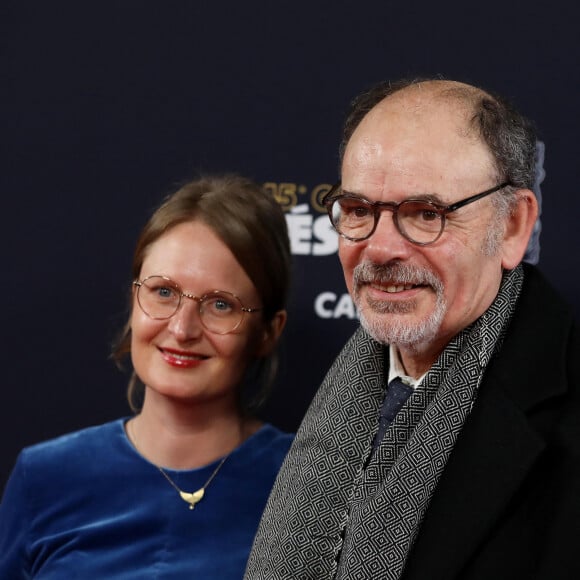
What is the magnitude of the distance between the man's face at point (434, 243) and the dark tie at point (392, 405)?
0.37ft

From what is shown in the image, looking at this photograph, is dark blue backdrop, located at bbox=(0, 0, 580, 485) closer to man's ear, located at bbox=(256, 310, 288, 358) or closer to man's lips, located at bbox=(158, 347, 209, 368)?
man's ear, located at bbox=(256, 310, 288, 358)

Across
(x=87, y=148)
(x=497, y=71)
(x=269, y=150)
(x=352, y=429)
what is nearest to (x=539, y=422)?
(x=352, y=429)

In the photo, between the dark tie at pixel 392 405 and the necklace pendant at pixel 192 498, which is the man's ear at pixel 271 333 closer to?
the necklace pendant at pixel 192 498

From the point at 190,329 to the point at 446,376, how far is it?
1.93 feet

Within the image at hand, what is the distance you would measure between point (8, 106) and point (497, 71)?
3.52 ft

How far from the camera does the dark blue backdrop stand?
211 cm

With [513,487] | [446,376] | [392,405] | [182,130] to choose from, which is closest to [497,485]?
[513,487]

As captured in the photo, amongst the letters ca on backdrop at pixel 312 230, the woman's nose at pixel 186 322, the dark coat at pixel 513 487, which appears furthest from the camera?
the letters ca on backdrop at pixel 312 230

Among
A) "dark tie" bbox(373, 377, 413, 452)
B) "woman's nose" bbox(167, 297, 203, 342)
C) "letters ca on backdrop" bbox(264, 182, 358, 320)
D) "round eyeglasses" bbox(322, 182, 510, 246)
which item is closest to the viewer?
"round eyeglasses" bbox(322, 182, 510, 246)

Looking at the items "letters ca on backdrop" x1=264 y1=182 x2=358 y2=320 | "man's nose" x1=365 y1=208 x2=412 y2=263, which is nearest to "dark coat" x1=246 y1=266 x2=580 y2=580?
"man's nose" x1=365 y1=208 x2=412 y2=263

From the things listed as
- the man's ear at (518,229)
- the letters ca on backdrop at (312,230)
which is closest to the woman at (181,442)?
the letters ca on backdrop at (312,230)

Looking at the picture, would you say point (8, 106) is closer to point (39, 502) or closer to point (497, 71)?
point (39, 502)

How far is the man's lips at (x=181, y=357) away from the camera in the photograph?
2.02m

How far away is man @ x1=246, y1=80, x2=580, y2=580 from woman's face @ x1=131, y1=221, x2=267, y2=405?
1.20 feet
